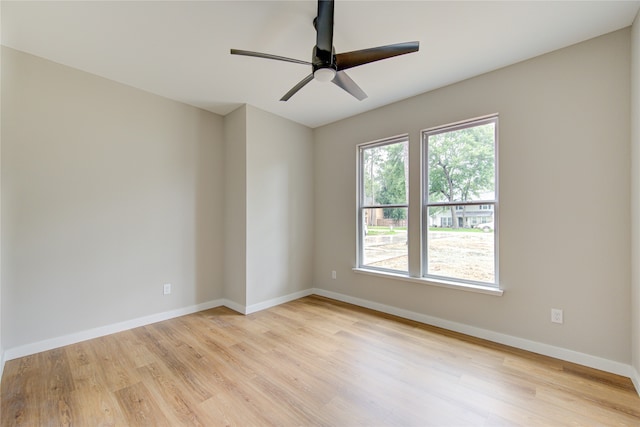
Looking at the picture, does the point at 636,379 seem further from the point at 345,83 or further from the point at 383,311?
the point at 345,83

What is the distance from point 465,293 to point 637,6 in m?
2.59

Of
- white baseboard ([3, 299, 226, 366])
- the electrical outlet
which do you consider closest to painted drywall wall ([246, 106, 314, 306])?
white baseboard ([3, 299, 226, 366])

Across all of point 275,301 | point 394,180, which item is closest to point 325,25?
point 394,180

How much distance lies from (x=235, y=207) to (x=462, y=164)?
112 inches

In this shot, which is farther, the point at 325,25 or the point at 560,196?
the point at 560,196

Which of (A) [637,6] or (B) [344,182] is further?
(B) [344,182]

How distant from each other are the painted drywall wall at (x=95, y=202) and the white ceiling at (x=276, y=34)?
14.0 inches

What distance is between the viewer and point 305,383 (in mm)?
2037

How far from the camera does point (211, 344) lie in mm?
2676

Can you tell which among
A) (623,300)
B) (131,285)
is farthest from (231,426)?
(623,300)

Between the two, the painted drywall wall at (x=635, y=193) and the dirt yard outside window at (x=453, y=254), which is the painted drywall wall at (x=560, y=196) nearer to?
the painted drywall wall at (x=635, y=193)

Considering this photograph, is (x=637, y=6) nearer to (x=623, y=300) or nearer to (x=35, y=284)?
(x=623, y=300)

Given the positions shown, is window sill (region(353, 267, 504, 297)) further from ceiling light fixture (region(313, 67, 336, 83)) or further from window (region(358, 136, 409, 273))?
ceiling light fixture (region(313, 67, 336, 83))

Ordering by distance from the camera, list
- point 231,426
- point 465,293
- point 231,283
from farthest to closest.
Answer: point 231,283 < point 465,293 < point 231,426
